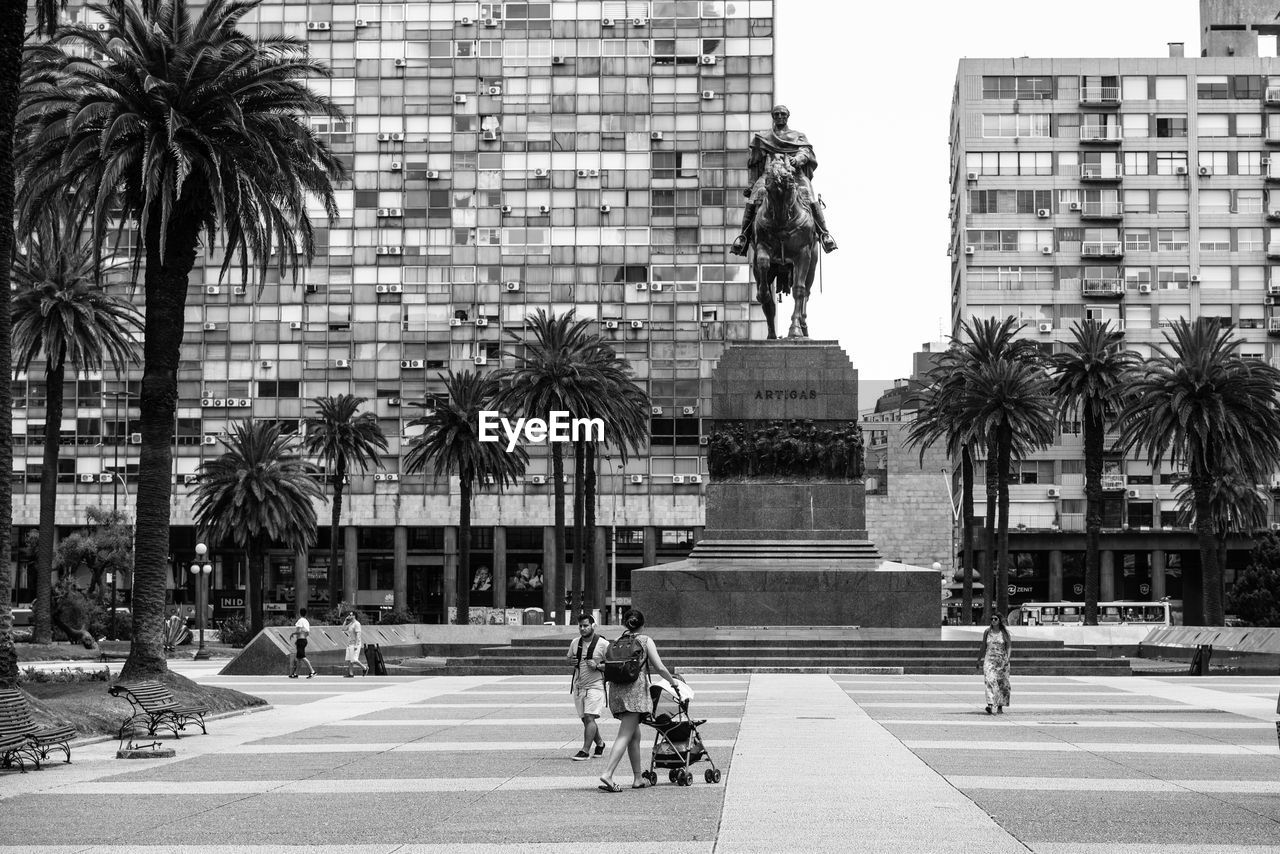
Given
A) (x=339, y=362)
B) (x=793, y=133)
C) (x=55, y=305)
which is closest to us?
(x=793, y=133)

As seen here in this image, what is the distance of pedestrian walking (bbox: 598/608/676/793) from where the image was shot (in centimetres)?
1578

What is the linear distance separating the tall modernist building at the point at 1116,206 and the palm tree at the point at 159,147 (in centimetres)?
7878

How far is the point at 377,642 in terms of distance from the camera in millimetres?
53344

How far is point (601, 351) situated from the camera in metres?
70.2

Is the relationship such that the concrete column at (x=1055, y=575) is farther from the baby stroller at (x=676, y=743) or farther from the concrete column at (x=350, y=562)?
the baby stroller at (x=676, y=743)

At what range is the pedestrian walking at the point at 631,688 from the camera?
15.8 meters

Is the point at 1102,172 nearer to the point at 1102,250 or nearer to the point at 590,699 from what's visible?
the point at 1102,250

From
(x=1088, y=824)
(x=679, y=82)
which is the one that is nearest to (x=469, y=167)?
(x=679, y=82)

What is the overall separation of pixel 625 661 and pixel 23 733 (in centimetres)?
704

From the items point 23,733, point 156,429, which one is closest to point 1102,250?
point 156,429

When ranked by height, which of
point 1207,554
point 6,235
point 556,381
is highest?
point 556,381

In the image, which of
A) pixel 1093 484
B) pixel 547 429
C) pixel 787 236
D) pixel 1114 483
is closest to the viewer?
pixel 787 236

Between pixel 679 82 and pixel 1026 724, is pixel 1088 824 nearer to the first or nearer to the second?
pixel 1026 724

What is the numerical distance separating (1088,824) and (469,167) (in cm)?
9097
